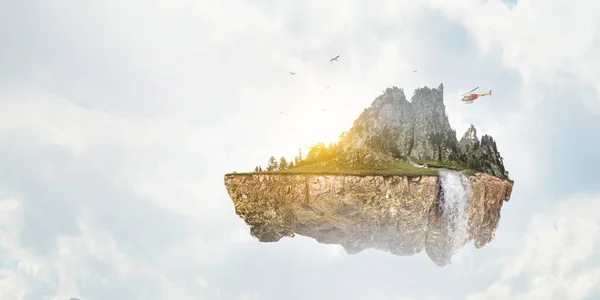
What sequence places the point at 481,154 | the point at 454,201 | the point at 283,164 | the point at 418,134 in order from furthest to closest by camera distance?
1. the point at 418,134
2. the point at 481,154
3. the point at 283,164
4. the point at 454,201

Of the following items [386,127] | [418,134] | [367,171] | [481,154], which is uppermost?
[481,154]

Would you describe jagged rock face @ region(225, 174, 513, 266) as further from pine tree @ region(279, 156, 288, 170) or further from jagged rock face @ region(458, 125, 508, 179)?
pine tree @ region(279, 156, 288, 170)

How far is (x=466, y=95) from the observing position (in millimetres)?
58844

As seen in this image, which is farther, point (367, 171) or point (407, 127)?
point (407, 127)

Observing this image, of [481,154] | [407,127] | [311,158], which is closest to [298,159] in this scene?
[311,158]

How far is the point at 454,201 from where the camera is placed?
157 feet

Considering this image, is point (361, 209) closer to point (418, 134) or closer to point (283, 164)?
point (283, 164)

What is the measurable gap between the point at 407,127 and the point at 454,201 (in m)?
15.0

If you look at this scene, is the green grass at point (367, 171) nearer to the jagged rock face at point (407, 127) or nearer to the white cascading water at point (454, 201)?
the white cascading water at point (454, 201)

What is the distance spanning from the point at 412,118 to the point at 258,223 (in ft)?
79.5

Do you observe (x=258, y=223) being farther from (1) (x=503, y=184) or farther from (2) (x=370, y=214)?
(1) (x=503, y=184)

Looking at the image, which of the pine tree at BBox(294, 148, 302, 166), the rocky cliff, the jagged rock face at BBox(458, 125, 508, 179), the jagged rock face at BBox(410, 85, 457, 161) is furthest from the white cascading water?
the pine tree at BBox(294, 148, 302, 166)

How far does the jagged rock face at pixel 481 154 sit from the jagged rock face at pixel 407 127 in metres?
1.26

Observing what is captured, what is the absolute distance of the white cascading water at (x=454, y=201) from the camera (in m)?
47.2
